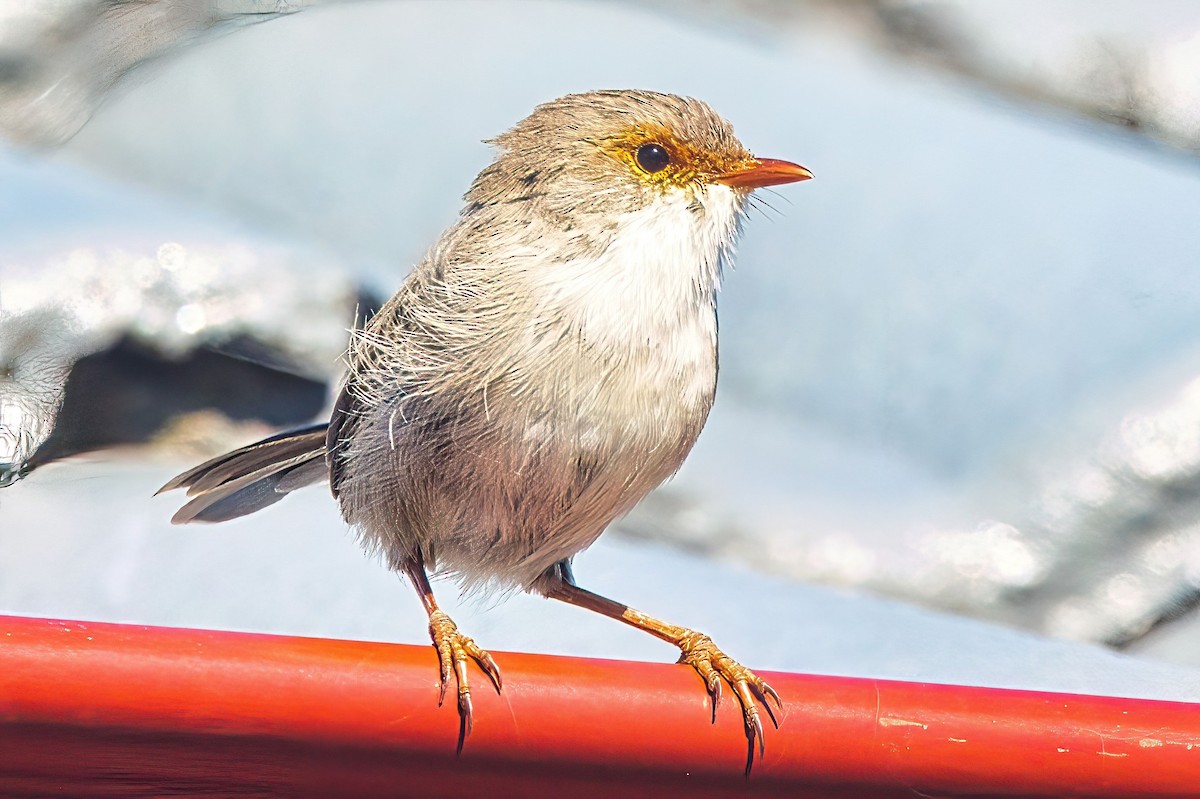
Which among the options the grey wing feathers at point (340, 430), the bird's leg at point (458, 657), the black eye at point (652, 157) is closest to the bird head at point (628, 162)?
the black eye at point (652, 157)

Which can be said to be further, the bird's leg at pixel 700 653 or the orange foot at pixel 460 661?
the bird's leg at pixel 700 653

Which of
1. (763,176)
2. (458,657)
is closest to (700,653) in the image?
(458,657)

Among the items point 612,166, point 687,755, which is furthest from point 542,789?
point 612,166

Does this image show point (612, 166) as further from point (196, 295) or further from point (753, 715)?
point (196, 295)

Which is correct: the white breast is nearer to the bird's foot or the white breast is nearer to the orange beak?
the orange beak

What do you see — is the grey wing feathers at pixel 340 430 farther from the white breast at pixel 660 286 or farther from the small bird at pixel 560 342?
the white breast at pixel 660 286

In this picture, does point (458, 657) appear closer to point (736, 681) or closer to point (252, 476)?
point (736, 681)

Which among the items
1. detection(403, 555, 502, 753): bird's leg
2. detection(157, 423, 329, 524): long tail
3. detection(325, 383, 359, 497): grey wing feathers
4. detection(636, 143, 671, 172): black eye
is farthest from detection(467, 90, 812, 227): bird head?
detection(157, 423, 329, 524): long tail
